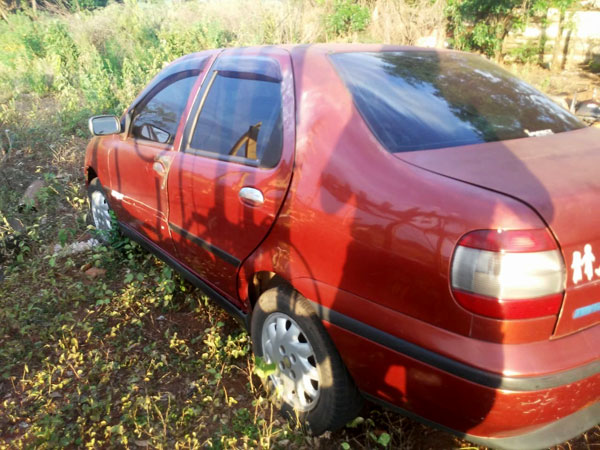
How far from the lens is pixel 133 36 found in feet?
44.0

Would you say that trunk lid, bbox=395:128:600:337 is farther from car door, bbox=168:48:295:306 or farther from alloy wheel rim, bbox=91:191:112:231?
alloy wheel rim, bbox=91:191:112:231

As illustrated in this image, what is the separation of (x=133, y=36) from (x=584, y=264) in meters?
14.1

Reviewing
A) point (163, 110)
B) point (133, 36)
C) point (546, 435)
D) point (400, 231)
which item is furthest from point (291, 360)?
point (133, 36)

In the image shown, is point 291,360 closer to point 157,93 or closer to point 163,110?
point 163,110

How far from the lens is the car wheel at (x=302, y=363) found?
205 centimetres

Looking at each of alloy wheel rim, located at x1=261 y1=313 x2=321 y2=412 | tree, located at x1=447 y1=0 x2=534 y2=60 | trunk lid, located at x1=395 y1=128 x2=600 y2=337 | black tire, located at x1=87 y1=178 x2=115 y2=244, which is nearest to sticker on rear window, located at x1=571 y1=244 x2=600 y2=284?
trunk lid, located at x1=395 y1=128 x2=600 y2=337

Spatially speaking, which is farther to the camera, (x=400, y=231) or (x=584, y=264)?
(x=400, y=231)

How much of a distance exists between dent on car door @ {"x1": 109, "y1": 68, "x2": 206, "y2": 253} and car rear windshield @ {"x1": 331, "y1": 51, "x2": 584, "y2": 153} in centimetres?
128

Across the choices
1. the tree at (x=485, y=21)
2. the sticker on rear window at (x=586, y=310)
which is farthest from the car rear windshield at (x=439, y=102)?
the tree at (x=485, y=21)

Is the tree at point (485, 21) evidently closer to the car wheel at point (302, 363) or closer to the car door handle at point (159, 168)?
the car door handle at point (159, 168)

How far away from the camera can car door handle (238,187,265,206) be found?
2.23 m

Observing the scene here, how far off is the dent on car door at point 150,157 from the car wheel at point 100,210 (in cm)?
41

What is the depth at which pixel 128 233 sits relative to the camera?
3895 millimetres

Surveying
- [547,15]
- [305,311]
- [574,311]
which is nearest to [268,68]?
[305,311]
